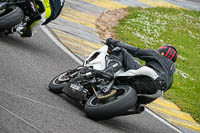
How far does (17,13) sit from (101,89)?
2.89 metres

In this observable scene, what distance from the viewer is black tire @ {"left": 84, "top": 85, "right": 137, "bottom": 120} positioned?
683cm

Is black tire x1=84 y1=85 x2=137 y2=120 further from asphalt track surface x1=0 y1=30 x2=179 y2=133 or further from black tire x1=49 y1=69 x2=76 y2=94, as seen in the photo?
black tire x1=49 y1=69 x2=76 y2=94

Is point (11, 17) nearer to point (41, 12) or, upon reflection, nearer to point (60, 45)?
point (41, 12)

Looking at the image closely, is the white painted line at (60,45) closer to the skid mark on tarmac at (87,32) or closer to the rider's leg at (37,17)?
the skid mark on tarmac at (87,32)

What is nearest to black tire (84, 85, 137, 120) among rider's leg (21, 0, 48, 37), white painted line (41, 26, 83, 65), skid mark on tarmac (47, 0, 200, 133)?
skid mark on tarmac (47, 0, 200, 133)

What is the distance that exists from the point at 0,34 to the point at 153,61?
12.3 feet

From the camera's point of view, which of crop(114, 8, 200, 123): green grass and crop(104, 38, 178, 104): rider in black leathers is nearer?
crop(104, 38, 178, 104): rider in black leathers

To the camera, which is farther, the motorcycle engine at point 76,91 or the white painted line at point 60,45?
the white painted line at point 60,45

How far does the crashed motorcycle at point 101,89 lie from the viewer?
687 cm

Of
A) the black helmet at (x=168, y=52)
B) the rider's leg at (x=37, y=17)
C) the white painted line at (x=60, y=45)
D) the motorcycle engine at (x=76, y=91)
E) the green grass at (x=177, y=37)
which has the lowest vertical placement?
the green grass at (x=177, y=37)

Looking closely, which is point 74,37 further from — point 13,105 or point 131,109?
point 13,105

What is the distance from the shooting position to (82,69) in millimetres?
7477

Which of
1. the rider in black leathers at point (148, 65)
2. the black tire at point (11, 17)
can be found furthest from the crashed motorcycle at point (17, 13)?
the rider in black leathers at point (148, 65)

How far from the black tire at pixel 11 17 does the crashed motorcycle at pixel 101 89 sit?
6.64 ft
